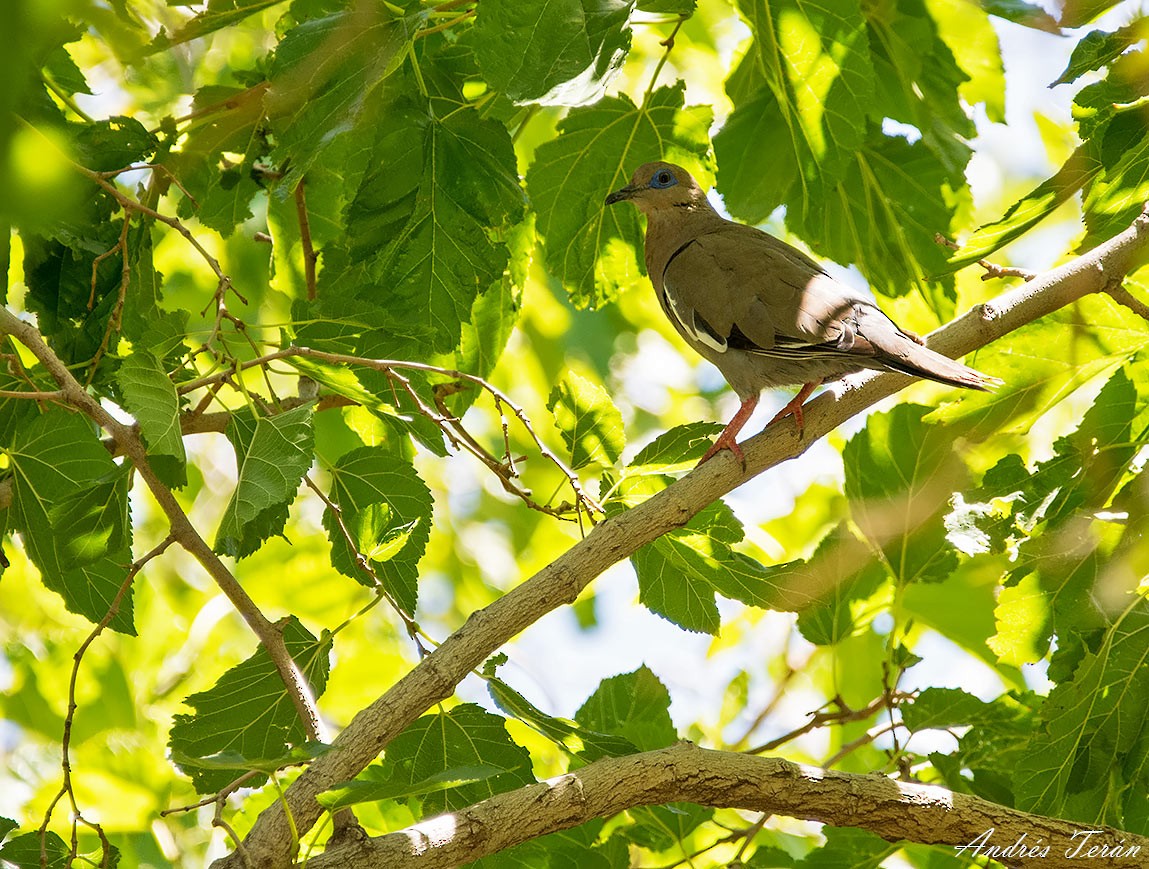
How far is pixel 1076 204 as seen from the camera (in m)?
5.55

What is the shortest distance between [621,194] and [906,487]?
1426mm

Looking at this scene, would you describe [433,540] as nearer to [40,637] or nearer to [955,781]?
[40,637]

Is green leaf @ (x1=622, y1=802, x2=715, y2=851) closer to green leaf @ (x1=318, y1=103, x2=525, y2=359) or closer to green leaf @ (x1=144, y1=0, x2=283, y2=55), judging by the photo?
green leaf @ (x1=318, y1=103, x2=525, y2=359)

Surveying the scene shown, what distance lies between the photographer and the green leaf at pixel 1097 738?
2.99 metres

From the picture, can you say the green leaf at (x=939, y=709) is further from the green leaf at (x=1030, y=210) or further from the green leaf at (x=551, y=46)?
the green leaf at (x=551, y=46)

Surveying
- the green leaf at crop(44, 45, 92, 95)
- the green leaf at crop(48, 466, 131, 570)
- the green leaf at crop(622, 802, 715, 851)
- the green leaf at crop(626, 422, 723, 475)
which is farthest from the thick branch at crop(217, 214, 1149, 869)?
the green leaf at crop(44, 45, 92, 95)

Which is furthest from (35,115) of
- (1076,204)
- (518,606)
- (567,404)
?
(1076,204)

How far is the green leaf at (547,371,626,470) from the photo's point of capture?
3123mm

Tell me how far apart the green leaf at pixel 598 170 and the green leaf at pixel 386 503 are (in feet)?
3.82

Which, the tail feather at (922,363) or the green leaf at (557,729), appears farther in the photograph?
the tail feather at (922,363)

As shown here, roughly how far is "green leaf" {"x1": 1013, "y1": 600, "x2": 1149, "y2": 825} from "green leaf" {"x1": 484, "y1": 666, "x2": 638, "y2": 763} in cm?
121

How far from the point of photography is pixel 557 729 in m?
2.72

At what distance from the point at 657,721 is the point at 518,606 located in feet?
4.26

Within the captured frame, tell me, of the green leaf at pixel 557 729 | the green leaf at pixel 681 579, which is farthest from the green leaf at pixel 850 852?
the green leaf at pixel 557 729
